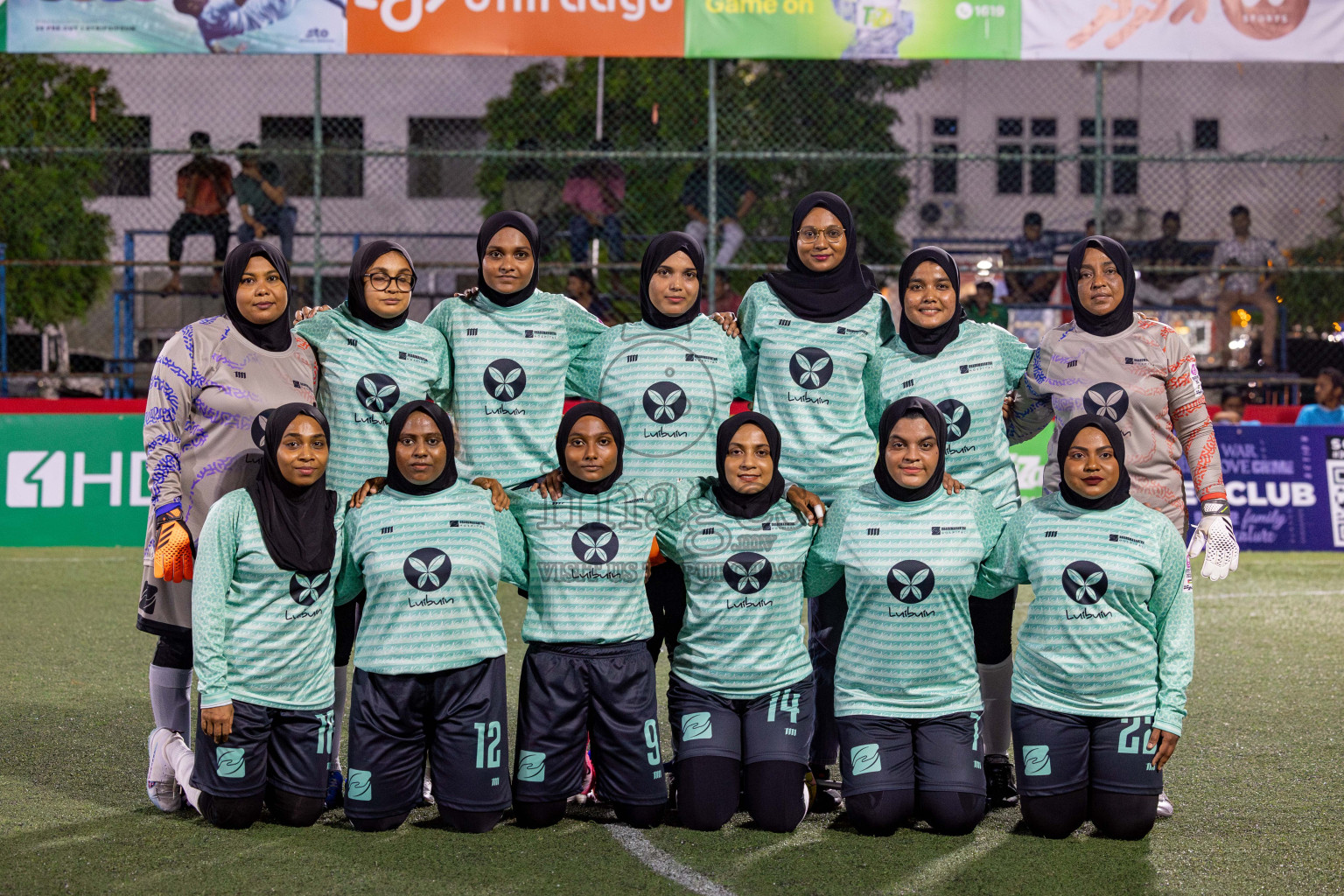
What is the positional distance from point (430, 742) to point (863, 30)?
8.61m

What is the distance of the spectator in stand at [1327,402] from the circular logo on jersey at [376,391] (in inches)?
413

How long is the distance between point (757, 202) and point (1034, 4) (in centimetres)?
912

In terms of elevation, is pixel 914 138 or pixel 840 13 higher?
pixel 914 138

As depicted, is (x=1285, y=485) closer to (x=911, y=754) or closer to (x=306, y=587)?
(x=911, y=754)

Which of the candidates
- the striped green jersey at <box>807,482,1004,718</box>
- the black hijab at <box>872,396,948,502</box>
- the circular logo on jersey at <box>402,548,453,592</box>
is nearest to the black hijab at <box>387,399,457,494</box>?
the circular logo on jersey at <box>402,548,453,592</box>

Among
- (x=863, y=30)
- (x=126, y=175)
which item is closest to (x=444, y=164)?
(x=126, y=175)

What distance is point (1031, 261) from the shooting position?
17.3 m

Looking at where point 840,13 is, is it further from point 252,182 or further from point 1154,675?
point 1154,675

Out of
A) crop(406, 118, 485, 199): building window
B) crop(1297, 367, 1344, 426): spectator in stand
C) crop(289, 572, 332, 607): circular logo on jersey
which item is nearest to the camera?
crop(289, 572, 332, 607): circular logo on jersey

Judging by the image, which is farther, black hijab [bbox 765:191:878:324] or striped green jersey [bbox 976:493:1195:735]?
black hijab [bbox 765:191:878:324]

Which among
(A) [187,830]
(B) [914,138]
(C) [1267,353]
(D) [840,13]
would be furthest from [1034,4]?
(B) [914,138]

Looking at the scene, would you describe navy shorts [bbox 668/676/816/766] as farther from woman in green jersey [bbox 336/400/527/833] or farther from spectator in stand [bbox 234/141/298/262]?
spectator in stand [bbox 234/141/298/262]

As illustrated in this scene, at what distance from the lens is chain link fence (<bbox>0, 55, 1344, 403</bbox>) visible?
14.2m

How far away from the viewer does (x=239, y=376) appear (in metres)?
Answer: 5.09
